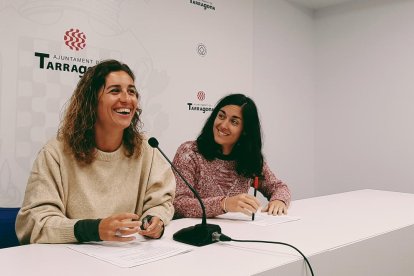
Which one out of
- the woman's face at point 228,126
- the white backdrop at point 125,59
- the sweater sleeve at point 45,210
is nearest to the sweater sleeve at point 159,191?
the sweater sleeve at point 45,210

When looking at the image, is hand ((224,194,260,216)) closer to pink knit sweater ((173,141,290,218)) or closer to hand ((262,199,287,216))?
hand ((262,199,287,216))

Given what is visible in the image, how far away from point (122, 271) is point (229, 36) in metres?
2.86

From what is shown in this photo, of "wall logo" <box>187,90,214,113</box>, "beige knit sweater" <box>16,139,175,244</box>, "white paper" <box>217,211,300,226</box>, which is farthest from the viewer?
"wall logo" <box>187,90,214,113</box>

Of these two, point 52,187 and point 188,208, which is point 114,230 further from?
point 188,208

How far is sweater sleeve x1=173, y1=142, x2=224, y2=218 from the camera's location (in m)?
1.69

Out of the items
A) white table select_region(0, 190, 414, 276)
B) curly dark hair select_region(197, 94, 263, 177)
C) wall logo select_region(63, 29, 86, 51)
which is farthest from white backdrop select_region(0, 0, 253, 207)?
white table select_region(0, 190, 414, 276)

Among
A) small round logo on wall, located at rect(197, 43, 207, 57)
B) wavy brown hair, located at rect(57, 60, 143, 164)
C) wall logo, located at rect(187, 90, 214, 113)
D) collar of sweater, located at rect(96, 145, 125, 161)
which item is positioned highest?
small round logo on wall, located at rect(197, 43, 207, 57)

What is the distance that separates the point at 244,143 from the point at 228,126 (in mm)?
135

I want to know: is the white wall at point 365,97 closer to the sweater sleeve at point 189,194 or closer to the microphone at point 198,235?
the sweater sleeve at point 189,194

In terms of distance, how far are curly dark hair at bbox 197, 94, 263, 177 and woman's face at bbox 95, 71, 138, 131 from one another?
629 mm

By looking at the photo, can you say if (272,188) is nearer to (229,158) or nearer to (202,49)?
(229,158)

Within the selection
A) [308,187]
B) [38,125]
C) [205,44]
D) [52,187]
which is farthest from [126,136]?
[308,187]

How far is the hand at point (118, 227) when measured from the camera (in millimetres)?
1181

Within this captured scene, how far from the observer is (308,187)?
14.6ft
